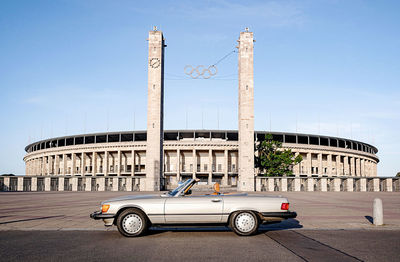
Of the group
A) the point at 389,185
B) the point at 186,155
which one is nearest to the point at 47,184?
the point at 186,155

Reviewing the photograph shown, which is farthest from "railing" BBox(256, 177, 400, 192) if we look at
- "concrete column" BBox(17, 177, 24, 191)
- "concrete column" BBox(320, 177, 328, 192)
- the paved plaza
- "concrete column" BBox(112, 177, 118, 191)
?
the paved plaza

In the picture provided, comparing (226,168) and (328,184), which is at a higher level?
(226,168)

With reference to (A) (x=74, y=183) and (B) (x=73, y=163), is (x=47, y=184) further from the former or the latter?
(B) (x=73, y=163)

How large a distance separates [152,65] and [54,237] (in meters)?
33.0

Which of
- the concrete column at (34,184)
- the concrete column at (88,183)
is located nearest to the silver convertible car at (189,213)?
the concrete column at (88,183)

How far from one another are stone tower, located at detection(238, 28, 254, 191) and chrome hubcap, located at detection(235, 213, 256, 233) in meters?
30.9

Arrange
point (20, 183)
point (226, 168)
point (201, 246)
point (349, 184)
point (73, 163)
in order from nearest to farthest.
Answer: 1. point (201, 246)
2. point (20, 183)
3. point (349, 184)
4. point (226, 168)
5. point (73, 163)

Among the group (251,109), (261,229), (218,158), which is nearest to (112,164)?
(218,158)

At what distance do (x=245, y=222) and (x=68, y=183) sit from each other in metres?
35.7

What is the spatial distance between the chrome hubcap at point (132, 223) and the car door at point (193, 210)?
658 mm

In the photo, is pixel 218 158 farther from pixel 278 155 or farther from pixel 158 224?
pixel 158 224

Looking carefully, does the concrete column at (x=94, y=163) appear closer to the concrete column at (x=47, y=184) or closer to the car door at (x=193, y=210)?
the concrete column at (x=47, y=184)

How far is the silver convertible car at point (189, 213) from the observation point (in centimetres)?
805

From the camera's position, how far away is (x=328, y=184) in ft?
136
